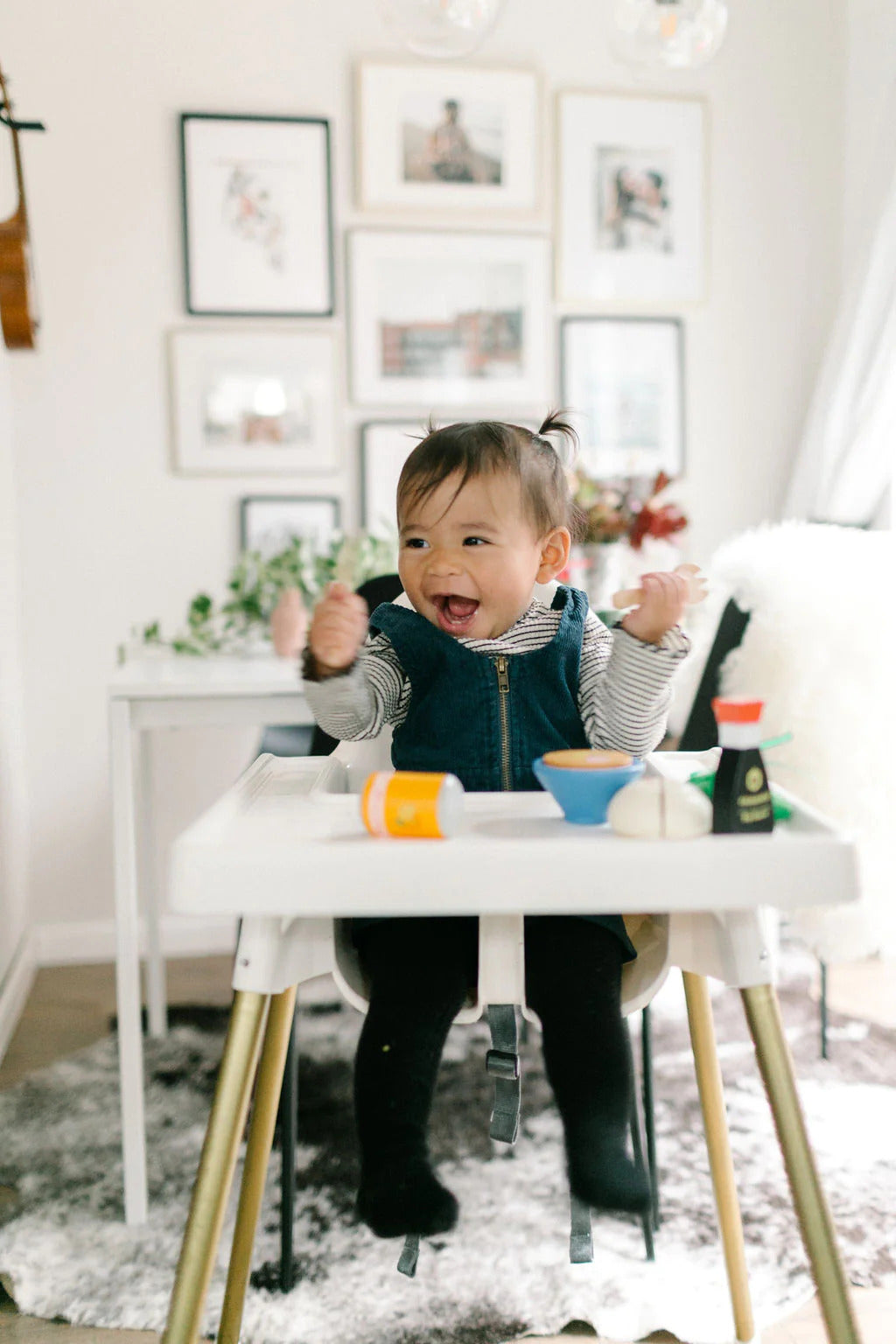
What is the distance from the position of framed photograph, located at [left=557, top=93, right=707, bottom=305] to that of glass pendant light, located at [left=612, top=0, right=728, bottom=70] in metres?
0.69

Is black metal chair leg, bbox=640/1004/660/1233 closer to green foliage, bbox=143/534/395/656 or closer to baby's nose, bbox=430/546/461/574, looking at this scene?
baby's nose, bbox=430/546/461/574

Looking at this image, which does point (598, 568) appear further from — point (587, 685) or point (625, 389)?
point (587, 685)

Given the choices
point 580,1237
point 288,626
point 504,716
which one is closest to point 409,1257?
point 580,1237

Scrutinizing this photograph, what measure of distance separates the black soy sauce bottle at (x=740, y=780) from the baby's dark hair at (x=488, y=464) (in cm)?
44

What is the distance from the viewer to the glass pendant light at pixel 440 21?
80.3 inches

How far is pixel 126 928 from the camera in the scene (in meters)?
1.60

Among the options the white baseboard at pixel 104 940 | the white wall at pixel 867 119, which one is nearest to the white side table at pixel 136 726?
the white baseboard at pixel 104 940

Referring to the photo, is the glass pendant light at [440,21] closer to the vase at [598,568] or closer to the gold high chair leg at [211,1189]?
the vase at [598,568]

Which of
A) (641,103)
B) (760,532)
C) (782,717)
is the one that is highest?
(641,103)

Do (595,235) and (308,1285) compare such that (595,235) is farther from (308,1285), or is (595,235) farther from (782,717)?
(308,1285)

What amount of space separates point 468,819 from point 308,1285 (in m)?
0.81

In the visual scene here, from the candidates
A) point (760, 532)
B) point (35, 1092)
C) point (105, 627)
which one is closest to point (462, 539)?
point (760, 532)

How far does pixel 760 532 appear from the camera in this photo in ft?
6.30

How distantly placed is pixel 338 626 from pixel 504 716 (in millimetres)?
229
